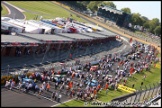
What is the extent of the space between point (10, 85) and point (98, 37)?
46.6 meters

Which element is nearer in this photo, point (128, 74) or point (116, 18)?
point (128, 74)

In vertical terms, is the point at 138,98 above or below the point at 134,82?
above

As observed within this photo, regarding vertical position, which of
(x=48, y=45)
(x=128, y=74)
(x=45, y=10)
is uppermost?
(x=45, y=10)

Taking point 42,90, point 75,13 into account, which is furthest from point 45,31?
point 75,13

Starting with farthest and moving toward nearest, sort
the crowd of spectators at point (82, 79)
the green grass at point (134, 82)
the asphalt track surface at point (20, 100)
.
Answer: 1. the crowd of spectators at point (82, 79)
2. the green grass at point (134, 82)
3. the asphalt track surface at point (20, 100)

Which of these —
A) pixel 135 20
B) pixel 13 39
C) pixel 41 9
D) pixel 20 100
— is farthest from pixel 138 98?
pixel 135 20

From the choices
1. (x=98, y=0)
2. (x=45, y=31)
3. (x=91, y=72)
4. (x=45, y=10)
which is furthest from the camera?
(x=98, y=0)

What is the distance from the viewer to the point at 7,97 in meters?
28.3

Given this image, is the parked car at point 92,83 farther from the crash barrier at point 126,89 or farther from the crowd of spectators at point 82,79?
the crash barrier at point 126,89

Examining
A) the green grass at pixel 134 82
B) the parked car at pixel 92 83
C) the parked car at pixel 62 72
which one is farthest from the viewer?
the parked car at pixel 62 72

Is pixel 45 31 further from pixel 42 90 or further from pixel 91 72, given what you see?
pixel 42 90

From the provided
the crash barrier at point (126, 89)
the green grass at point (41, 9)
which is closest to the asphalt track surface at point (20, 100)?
the crash barrier at point (126, 89)

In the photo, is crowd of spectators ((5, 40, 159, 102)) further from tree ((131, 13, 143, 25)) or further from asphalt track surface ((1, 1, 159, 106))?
tree ((131, 13, 143, 25))

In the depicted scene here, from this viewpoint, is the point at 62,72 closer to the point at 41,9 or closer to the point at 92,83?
the point at 92,83
